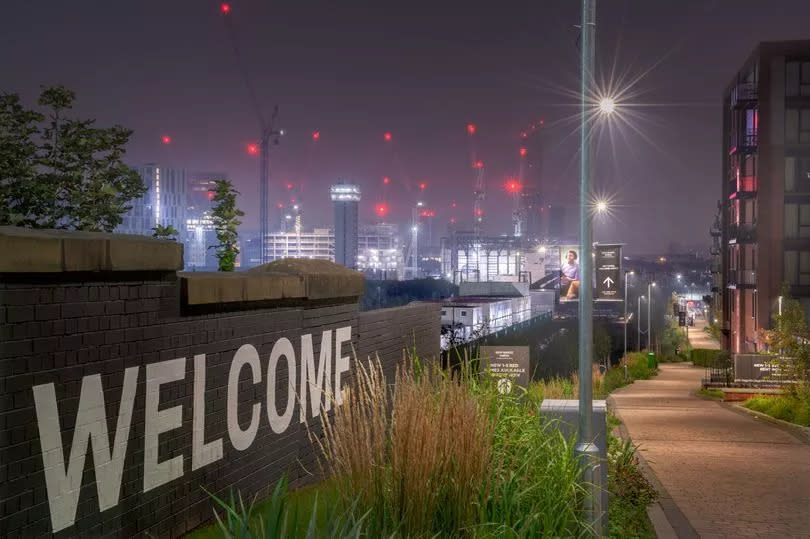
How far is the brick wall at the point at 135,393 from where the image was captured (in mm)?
5664

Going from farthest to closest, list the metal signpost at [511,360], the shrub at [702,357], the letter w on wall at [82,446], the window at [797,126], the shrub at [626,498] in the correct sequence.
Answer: the shrub at [702,357], the window at [797,126], the metal signpost at [511,360], the shrub at [626,498], the letter w on wall at [82,446]

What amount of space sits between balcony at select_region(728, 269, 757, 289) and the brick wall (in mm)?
48316

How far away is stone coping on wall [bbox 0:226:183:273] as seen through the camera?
558 cm

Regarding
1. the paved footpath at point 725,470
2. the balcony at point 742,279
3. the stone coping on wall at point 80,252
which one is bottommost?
the paved footpath at point 725,470

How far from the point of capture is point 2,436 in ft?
17.9

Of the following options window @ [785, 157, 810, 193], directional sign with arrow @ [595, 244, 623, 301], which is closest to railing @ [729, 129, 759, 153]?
window @ [785, 157, 810, 193]

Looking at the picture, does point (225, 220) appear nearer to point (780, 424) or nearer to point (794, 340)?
point (780, 424)

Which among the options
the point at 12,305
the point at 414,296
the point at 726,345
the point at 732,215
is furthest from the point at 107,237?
the point at 414,296

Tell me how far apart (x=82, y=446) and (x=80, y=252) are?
133cm

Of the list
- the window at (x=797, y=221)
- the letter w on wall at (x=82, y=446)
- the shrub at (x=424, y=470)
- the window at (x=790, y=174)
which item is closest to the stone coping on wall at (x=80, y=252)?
the letter w on wall at (x=82, y=446)

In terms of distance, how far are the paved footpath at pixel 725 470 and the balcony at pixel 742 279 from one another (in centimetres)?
2598

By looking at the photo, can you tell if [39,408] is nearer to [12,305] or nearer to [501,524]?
[12,305]

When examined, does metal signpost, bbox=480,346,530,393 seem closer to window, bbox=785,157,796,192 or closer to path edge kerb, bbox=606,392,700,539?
path edge kerb, bbox=606,392,700,539

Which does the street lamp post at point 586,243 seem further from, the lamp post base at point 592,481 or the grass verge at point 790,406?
the grass verge at point 790,406
